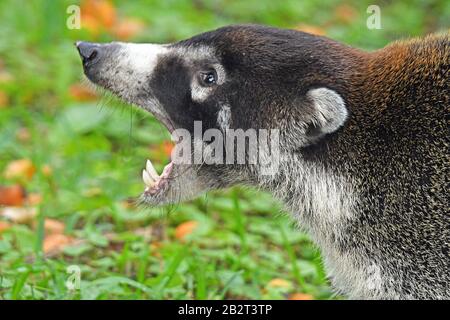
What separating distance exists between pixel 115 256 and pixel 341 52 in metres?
2.09

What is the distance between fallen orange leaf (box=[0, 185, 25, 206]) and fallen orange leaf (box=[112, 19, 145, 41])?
2797 mm

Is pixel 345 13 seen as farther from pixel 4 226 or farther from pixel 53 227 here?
pixel 4 226

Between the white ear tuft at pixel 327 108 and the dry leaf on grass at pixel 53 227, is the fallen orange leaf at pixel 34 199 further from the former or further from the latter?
the white ear tuft at pixel 327 108

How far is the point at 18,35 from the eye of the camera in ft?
32.1

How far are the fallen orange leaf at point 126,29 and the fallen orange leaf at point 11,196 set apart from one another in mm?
2797

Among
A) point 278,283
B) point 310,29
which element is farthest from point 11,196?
point 310,29

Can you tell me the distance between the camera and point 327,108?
17.5ft

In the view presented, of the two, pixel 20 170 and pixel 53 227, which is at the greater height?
pixel 20 170

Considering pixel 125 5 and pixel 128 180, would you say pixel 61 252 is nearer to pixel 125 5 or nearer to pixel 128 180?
pixel 128 180

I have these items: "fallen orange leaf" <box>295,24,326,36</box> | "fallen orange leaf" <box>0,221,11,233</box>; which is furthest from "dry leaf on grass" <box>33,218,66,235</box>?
"fallen orange leaf" <box>295,24,326,36</box>

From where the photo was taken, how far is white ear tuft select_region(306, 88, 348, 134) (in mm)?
5335

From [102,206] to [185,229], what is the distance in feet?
2.21

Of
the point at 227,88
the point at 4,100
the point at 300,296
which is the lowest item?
the point at 300,296
